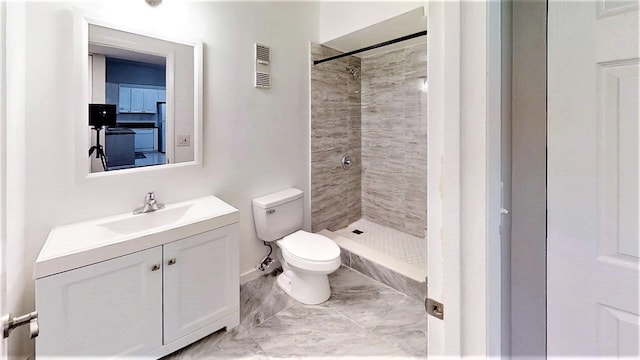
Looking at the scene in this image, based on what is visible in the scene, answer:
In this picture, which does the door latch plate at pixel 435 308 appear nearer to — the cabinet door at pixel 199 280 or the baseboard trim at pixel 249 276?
the cabinet door at pixel 199 280

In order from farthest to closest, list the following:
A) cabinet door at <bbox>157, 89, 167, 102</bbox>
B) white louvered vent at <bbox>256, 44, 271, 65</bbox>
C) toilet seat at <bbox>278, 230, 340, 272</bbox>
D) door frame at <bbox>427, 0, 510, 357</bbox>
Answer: white louvered vent at <bbox>256, 44, 271, 65</bbox> < toilet seat at <bbox>278, 230, 340, 272</bbox> < cabinet door at <bbox>157, 89, 167, 102</bbox> < door frame at <bbox>427, 0, 510, 357</bbox>

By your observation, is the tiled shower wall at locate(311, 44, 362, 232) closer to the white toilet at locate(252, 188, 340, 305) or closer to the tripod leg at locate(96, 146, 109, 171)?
the white toilet at locate(252, 188, 340, 305)

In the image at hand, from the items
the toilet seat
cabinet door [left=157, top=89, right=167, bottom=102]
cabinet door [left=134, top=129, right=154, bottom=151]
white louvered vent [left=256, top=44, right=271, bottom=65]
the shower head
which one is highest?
the shower head

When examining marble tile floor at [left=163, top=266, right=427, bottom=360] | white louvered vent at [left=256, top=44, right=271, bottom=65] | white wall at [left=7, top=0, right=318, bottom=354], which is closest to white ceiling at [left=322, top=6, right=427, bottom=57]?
white wall at [left=7, top=0, right=318, bottom=354]

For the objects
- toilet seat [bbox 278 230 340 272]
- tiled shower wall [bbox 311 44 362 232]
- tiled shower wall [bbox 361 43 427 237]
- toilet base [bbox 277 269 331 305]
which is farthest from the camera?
tiled shower wall [bbox 361 43 427 237]

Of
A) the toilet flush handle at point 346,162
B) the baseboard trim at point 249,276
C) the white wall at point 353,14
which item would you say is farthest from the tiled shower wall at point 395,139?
the baseboard trim at point 249,276

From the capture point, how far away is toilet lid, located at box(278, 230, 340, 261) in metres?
2.14

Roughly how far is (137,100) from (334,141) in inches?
68.9

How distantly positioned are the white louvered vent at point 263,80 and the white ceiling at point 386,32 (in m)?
0.73

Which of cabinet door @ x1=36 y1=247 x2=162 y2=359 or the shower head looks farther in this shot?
the shower head

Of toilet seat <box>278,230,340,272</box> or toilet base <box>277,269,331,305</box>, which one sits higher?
toilet seat <box>278,230,340,272</box>

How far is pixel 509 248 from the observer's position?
795 mm

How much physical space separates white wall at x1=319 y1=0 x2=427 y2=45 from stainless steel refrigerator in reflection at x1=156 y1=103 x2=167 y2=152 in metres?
1.53

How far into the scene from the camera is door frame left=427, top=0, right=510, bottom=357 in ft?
2.16
